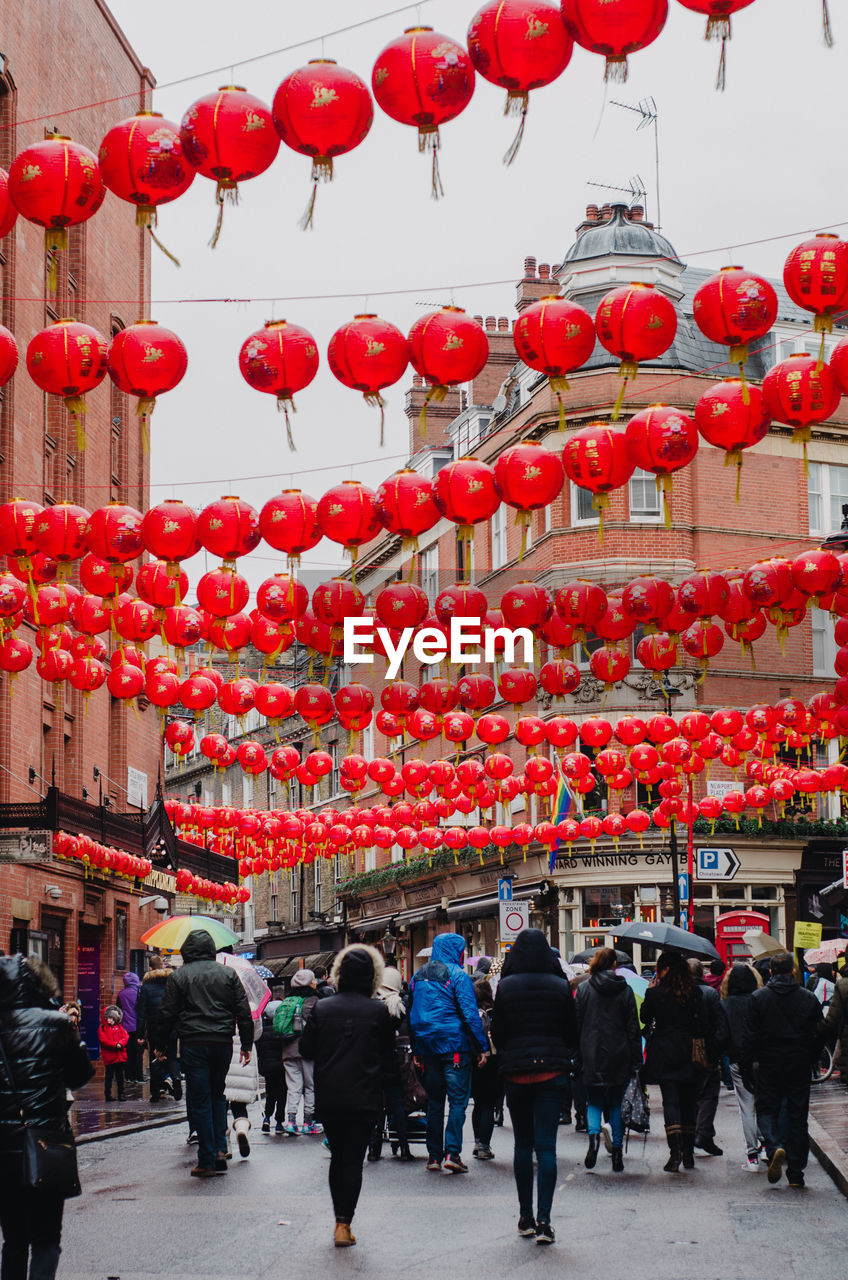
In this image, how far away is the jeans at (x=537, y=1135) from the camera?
31.4 ft

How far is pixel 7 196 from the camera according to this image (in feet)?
34.9

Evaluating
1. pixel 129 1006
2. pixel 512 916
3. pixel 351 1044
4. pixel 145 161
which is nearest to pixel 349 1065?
pixel 351 1044

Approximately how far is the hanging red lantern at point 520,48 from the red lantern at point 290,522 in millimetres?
6205

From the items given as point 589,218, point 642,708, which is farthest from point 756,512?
point 589,218

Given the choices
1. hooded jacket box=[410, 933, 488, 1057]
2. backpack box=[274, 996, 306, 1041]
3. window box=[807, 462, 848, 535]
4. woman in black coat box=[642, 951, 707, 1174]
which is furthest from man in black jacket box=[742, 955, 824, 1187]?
window box=[807, 462, 848, 535]

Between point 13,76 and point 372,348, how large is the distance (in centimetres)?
1603

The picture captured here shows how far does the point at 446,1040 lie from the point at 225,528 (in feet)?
16.3

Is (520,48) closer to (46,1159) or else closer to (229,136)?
(229,136)

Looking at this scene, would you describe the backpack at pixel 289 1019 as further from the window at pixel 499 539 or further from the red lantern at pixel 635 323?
the window at pixel 499 539

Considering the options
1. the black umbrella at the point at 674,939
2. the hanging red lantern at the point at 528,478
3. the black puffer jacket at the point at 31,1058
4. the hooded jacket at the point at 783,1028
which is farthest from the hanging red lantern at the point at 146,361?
the black umbrella at the point at 674,939

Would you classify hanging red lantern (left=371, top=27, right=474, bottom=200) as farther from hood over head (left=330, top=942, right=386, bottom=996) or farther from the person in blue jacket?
the person in blue jacket

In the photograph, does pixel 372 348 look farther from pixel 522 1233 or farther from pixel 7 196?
pixel 522 1233

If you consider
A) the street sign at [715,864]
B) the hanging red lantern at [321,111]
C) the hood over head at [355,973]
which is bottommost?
the hood over head at [355,973]

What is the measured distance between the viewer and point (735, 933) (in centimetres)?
3094
